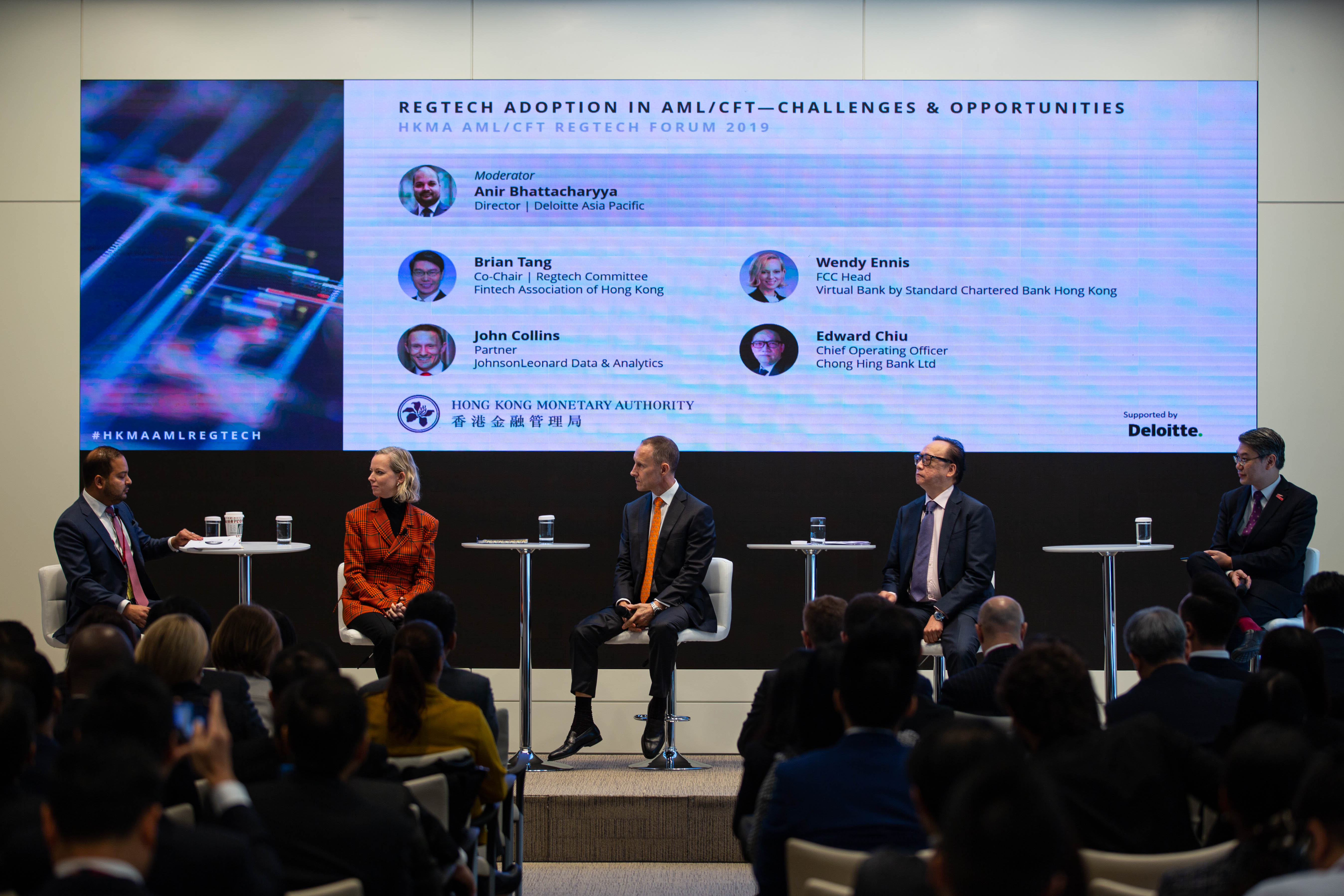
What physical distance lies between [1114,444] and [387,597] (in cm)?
376

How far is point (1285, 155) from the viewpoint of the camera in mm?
5805

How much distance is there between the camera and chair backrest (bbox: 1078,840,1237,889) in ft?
6.17

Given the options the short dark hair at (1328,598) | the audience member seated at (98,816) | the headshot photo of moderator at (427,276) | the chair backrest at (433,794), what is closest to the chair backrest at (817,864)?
the chair backrest at (433,794)

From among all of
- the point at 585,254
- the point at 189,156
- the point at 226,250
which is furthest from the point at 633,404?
the point at 189,156

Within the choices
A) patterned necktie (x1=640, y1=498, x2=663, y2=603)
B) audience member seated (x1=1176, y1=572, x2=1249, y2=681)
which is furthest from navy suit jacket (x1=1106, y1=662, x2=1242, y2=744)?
patterned necktie (x1=640, y1=498, x2=663, y2=603)

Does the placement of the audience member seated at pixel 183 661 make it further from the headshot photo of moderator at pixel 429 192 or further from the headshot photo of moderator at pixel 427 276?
the headshot photo of moderator at pixel 429 192

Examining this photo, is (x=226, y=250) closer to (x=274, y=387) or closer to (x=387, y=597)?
(x=274, y=387)

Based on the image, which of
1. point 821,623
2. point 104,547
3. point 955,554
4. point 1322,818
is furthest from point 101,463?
point 1322,818

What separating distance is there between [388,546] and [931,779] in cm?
381

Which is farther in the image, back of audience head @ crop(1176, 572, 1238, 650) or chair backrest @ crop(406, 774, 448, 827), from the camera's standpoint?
back of audience head @ crop(1176, 572, 1238, 650)

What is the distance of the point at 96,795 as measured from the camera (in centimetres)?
144

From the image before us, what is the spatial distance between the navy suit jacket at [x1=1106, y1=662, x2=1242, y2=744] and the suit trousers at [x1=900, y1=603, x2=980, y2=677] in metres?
1.74

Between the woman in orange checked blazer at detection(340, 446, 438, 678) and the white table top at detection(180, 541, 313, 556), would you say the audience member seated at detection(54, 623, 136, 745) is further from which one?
the woman in orange checked blazer at detection(340, 446, 438, 678)

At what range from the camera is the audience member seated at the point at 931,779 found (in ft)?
4.76
